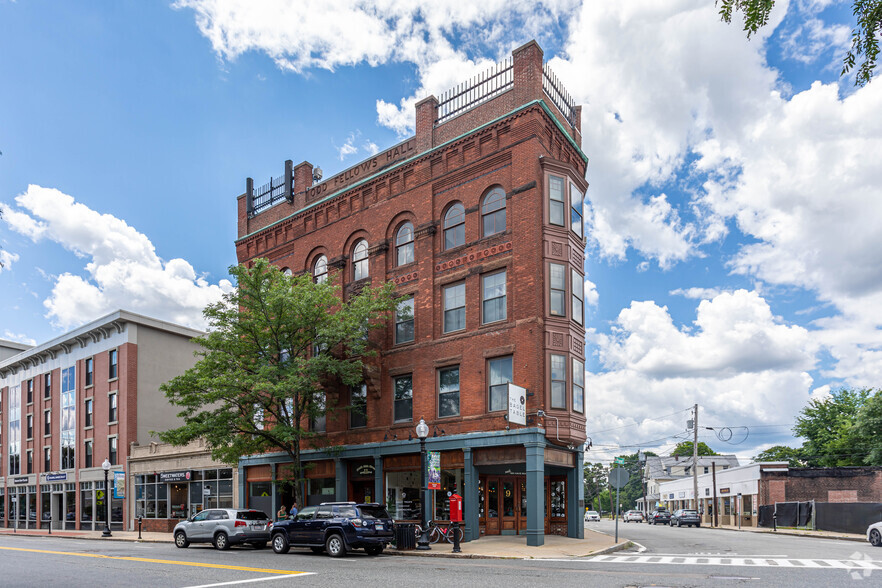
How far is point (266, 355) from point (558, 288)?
1188 cm

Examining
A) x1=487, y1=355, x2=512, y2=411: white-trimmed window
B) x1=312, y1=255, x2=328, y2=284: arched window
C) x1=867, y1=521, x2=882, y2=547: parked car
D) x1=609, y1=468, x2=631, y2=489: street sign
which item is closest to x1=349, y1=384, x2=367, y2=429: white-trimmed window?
x1=312, y1=255, x2=328, y2=284: arched window

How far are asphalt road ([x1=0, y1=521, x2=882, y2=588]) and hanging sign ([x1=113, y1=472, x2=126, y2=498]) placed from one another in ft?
58.0

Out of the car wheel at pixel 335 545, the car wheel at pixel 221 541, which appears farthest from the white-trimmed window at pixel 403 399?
the car wheel at pixel 221 541

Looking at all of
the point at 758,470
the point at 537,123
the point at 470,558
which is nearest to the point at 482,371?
the point at 470,558

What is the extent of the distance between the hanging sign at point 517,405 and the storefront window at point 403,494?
244 inches

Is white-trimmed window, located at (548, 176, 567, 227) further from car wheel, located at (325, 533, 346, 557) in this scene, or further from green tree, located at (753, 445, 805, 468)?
green tree, located at (753, 445, 805, 468)

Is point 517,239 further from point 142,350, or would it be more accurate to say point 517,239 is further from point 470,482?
point 142,350

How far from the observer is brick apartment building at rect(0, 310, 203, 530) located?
145ft

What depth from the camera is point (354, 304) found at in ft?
92.1

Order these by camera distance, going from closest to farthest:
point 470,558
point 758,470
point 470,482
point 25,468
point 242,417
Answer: point 470,558, point 470,482, point 242,417, point 758,470, point 25,468

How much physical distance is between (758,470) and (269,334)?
124 feet

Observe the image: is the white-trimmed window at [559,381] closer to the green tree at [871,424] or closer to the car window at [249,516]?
the car window at [249,516]

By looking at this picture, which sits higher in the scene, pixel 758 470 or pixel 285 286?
pixel 285 286

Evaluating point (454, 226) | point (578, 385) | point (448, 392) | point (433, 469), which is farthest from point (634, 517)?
point (433, 469)
